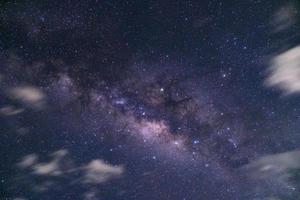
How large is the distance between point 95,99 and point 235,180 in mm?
9022

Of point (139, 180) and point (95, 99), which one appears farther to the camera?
point (139, 180)

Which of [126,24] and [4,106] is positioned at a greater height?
[126,24]

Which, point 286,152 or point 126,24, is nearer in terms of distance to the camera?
point 126,24

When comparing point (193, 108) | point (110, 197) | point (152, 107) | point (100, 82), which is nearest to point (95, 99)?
point (100, 82)

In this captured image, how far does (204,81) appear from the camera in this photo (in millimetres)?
10445

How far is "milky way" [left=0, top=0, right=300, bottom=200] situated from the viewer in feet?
26.6

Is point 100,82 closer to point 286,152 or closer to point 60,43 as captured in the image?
point 60,43

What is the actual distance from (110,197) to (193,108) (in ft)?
22.8

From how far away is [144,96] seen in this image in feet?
34.6

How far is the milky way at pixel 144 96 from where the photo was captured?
320 inches

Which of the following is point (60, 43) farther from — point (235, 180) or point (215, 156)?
point (235, 180)

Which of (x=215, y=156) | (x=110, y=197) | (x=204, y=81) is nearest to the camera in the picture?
(x=204, y=81)

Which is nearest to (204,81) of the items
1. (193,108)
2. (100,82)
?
(193,108)

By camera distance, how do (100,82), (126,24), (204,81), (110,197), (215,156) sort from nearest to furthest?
(126,24) → (100,82) → (204,81) → (215,156) → (110,197)
